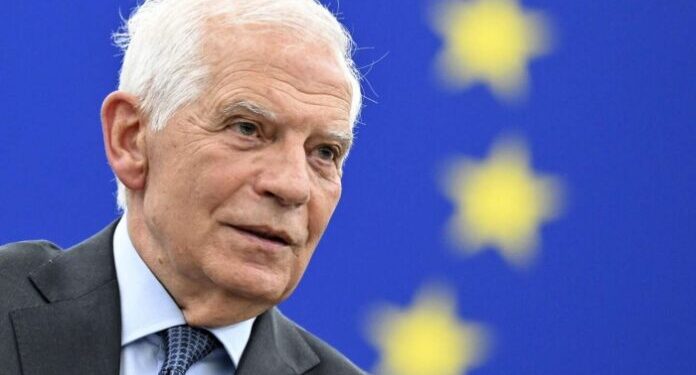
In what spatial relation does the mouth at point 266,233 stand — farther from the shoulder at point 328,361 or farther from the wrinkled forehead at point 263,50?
the shoulder at point 328,361

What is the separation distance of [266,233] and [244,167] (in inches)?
4.6

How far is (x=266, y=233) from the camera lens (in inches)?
86.5

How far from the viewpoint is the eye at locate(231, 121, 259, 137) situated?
7.25 feet

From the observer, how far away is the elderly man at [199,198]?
2.18 meters

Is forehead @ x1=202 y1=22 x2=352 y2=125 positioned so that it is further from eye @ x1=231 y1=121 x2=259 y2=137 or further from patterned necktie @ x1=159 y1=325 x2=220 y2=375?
patterned necktie @ x1=159 y1=325 x2=220 y2=375

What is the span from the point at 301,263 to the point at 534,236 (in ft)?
4.71

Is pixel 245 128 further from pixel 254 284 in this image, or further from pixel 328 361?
pixel 328 361

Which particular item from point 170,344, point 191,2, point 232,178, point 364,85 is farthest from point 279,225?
point 364,85

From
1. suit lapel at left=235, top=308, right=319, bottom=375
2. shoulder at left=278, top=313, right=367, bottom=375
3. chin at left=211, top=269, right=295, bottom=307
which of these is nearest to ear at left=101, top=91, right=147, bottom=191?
chin at left=211, top=269, right=295, bottom=307

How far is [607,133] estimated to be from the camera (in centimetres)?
358

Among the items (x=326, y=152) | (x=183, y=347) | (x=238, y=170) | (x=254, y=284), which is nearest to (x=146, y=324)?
(x=183, y=347)

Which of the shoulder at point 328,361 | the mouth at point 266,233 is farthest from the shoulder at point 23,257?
the shoulder at point 328,361

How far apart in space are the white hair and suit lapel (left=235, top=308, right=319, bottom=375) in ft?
1.42

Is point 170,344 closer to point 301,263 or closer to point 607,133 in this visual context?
point 301,263
